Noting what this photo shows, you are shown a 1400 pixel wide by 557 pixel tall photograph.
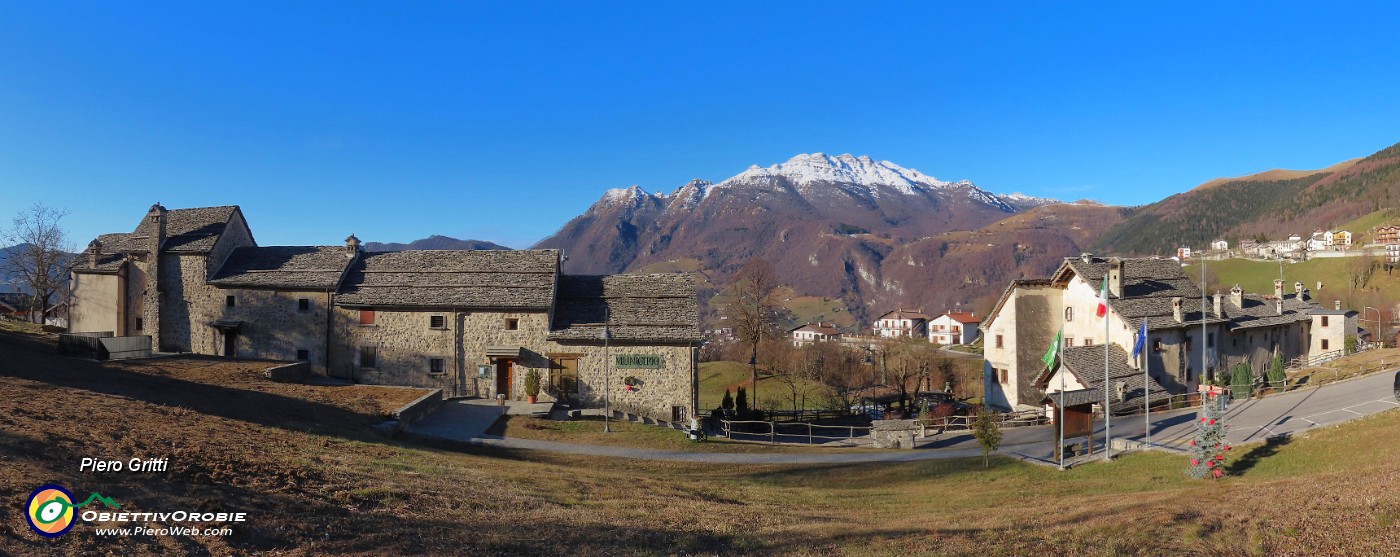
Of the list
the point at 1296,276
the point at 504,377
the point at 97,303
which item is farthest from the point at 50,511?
the point at 1296,276

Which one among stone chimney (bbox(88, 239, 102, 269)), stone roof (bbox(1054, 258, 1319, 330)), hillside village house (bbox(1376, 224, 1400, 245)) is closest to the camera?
stone roof (bbox(1054, 258, 1319, 330))

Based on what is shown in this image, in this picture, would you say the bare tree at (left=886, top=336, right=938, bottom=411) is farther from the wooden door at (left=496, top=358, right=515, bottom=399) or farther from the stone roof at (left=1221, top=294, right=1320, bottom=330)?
the wooden door at (left=496, top=358, right=515, bottom=399)

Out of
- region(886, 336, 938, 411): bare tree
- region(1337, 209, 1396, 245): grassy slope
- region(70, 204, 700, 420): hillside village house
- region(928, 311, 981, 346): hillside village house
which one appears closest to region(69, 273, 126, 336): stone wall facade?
region(70, 204, 700, 420): hillside village house

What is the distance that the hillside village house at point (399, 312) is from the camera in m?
35.7

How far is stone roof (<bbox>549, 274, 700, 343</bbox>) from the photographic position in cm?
3556

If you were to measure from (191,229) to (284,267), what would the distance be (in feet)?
23.9

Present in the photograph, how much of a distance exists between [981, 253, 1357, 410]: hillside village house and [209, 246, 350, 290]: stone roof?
41.3 meters

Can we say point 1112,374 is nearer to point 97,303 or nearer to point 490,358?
point 490,358

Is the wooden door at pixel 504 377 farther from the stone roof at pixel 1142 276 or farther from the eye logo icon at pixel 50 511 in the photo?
the stone roof at pixel 1142 276

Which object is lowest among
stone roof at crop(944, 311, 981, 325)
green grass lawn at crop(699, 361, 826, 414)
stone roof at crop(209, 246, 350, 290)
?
green grass lawn at crop(699, 361, 826, 414)

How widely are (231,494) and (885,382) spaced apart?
205 feet

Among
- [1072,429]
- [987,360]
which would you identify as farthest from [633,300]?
[987,360]

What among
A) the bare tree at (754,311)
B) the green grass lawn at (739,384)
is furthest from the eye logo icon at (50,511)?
the bare tree at (754,311)

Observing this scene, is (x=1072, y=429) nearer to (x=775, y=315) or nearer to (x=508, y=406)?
(x=508, y=406)
